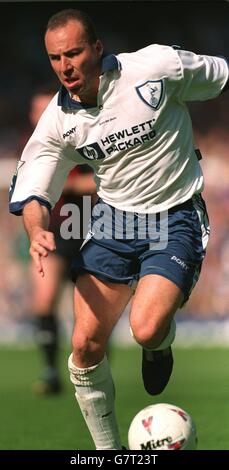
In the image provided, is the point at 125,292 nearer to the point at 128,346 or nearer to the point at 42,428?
the point at 42,428

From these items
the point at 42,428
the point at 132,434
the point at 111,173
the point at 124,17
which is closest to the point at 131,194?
the point at 111,173

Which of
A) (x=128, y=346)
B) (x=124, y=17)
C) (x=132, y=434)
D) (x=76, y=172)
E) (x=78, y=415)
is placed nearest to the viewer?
(x=132, y=434)

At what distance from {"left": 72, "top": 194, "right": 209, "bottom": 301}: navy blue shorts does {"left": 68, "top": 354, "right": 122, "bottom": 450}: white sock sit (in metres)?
0.47

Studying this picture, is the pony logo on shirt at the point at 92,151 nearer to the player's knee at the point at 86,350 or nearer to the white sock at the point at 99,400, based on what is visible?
the player's knee at the point at 86,350

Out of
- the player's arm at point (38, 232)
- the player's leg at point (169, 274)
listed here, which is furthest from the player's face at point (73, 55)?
the player's leg at point (169, 274)

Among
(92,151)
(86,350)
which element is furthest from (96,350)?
(92,151)

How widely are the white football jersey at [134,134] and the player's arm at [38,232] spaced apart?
72 millimetres

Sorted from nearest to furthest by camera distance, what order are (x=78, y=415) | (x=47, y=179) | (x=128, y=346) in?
1. (x=47, y=179)
2. (x=78, y=415)
3. (x=128, y=346)

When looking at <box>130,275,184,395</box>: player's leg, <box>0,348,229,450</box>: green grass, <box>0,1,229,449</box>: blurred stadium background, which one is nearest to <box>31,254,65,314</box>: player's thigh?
<box>0,348,229,450</box>: green grass

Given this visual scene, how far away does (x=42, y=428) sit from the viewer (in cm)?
646

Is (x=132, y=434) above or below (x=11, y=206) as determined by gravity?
below

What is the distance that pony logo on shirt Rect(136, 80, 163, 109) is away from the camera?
4867 mm

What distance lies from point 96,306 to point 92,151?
785 mm

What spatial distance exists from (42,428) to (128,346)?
6.65 m
